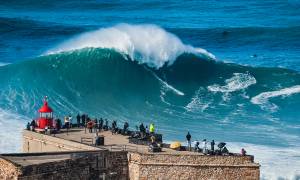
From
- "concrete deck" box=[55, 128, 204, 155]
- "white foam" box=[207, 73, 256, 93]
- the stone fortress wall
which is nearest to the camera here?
the stone fortress wall

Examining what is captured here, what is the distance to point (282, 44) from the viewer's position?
263 feet

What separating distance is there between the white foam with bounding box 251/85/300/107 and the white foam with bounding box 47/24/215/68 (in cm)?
575

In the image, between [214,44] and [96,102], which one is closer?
[96,102]

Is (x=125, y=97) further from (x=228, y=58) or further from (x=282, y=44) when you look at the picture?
(x=282, y=44)

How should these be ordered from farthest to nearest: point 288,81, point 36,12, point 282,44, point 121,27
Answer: point 36,12 → point 282,44 → point 121,27 → point 288,81

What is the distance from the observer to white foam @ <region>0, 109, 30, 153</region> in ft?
133

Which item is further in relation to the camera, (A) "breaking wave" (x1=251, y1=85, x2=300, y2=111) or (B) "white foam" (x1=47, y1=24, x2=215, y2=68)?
(B) "white foam" (x1=47, y1=24, x2=215, y2=68)

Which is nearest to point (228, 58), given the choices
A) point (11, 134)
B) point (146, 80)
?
point (146, 80)

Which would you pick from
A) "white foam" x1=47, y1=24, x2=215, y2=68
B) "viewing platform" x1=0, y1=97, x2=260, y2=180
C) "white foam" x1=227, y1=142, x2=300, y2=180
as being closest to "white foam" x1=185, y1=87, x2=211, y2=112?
"white foam" x1=47, y1=24, x2=215, y2=68

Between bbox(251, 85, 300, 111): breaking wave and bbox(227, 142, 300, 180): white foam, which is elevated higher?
bbox(251, 85, 300, 111): breaking wave

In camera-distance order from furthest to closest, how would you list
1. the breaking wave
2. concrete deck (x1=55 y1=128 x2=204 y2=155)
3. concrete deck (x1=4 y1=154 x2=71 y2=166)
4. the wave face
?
the breaking wave < the wave face < concrete deck (x1=55 y1=128 x2=204 y2=155) < concrete deck (x1=4 y1=154 x2=71 y2=166)

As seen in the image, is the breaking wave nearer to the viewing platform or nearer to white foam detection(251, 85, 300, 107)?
white foam detection(251, 85, 300, 107)

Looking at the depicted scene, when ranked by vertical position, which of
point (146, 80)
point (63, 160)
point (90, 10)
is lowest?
point (63, 160)

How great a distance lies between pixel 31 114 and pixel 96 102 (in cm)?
353
